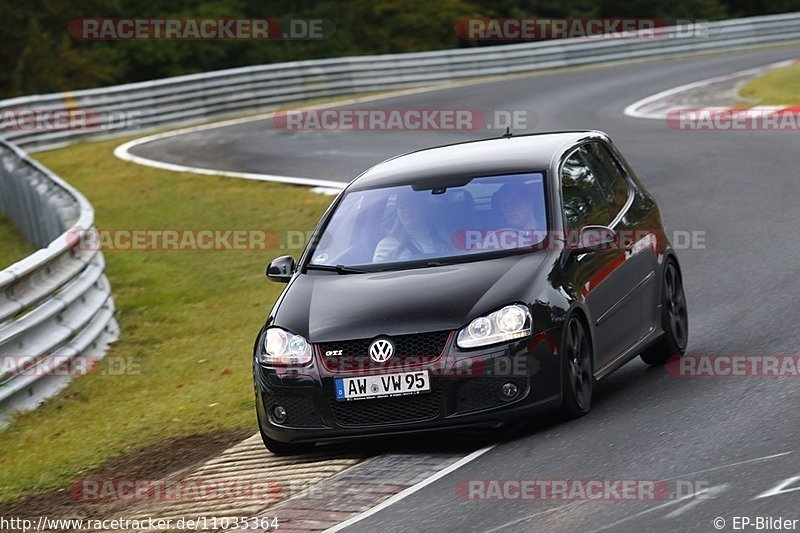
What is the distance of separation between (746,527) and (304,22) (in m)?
47.1

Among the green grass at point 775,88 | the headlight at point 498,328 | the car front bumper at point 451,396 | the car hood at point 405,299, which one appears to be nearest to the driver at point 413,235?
the car hood at point 405,299

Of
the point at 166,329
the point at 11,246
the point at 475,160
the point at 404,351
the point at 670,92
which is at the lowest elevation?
the point at 670,92

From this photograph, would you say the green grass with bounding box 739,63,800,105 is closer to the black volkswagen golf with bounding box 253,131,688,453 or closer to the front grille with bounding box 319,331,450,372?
the black volkswagen golf with bounding box 253,131,688,453

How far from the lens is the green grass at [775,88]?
985 inches

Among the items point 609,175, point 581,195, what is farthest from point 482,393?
point 609,175

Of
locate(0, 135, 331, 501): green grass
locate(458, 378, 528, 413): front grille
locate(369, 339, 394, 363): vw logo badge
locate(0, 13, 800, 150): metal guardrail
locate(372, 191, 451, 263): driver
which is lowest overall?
locate(0, 13, 800, 150): metal guardrail

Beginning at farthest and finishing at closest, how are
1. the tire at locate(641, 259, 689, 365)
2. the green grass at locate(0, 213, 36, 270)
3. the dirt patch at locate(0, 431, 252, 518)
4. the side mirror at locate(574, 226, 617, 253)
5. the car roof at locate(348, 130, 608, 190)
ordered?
1. the green grass at locate(0, 213, 36, 270)
2. the tire at locate(641, 259, 689, 365)
3. the car roof at locate(348, 130, 608, 190)
4. the side mirror at locate(574, 226, 617, 253)
5. the dirt patch at locate(0, 431, 252, 518)

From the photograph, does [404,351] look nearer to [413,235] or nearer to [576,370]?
[576,370]

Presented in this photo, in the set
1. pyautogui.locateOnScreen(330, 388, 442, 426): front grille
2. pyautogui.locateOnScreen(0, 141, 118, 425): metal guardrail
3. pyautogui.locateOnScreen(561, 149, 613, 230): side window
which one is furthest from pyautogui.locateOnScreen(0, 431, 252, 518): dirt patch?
pyautogui.locateOnScreen(561, 149, 613, 230): side window

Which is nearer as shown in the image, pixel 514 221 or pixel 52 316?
pixel 514 221

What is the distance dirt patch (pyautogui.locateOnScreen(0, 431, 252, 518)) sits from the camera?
8086mm

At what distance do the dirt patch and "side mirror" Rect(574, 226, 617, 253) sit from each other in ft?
7.92

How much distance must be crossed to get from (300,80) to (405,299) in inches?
1016

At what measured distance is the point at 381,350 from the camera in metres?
7.91
